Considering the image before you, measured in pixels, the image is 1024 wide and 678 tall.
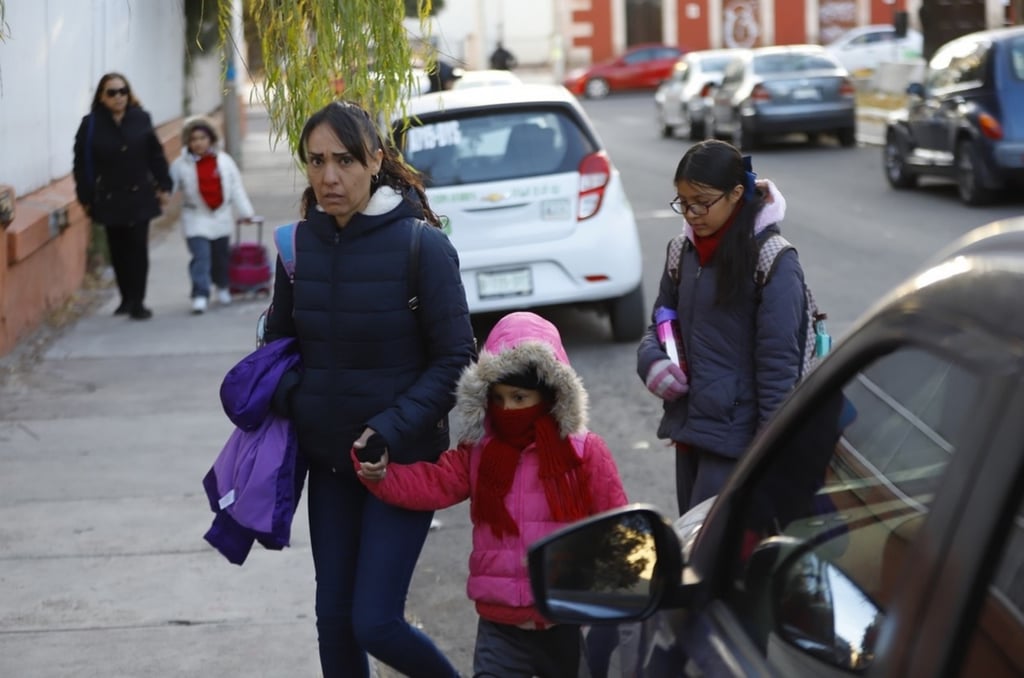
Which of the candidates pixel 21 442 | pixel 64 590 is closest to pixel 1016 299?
pixel 64 590

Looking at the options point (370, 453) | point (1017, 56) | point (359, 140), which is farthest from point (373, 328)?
point (1017, 56)

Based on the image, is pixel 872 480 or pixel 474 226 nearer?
pixel 872 480

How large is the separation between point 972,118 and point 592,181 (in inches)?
277

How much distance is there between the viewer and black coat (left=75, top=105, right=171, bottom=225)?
1185 cm

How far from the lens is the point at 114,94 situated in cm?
1180

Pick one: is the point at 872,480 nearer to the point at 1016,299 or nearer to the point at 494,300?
the point at 1016,299

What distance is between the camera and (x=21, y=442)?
838 cm

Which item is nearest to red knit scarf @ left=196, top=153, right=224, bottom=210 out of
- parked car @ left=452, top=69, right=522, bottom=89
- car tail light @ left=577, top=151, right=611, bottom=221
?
parked car @ left=452, top=69, right=522, bottom=89

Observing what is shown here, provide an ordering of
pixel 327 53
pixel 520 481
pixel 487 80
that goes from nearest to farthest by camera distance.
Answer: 1. pixel 520 481
2. pixel 327 53
3. pixel 487 80

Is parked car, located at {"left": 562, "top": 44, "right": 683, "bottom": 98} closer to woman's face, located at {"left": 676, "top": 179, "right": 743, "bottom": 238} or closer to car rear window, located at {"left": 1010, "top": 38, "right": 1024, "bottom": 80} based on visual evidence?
car rear window, located at {"left": 1010, "top": 38, "right": 1024, "bottom": 80}

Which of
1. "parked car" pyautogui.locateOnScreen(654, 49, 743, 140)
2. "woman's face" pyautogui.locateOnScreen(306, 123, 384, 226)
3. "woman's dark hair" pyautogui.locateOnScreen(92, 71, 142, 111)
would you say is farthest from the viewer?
"parked car" pyautogui.locateOnScreen(654, 49, 743, 140)

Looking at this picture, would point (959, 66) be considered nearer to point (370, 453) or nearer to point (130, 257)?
point (130, 257)

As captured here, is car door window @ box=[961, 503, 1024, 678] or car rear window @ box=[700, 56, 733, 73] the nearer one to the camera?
car door window @ box=[961, 503, 1024, 678]

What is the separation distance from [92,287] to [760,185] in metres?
10.2
